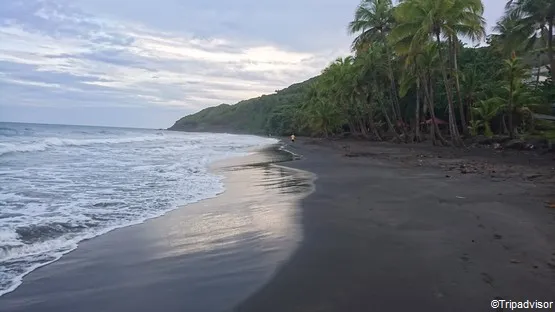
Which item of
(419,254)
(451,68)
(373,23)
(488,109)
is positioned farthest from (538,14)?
(419,254)

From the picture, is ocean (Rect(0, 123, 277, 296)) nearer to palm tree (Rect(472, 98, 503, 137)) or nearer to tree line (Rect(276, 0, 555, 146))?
tree line (Rect(276, 0, 555, 146))

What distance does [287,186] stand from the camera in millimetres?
12039

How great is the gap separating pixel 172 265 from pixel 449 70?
25.8 m

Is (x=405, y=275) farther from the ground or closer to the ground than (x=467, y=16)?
closer to the ground

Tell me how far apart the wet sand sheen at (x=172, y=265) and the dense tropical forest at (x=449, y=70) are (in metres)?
11.7

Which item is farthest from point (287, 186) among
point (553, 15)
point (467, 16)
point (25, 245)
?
point (553, 15)

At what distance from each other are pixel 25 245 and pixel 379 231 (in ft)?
15.6

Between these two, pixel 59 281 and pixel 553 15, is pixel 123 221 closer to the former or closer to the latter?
pixel 59 281

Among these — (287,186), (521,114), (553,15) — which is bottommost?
(287,186)

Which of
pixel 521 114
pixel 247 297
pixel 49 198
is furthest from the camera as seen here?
pixel 521 114

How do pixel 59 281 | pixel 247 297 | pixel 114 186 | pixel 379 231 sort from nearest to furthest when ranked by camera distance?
1. pixel 247 297
2. pixel 59 281
3. pixel 379 231
4. pixel 114 186

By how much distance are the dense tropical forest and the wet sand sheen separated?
11695mm

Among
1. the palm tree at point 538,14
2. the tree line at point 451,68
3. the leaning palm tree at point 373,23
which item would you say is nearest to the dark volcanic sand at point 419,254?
the tree line at point 451,68

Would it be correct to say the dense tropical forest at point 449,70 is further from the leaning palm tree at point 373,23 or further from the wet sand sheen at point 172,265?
the wet sand sheen at point 172,265
